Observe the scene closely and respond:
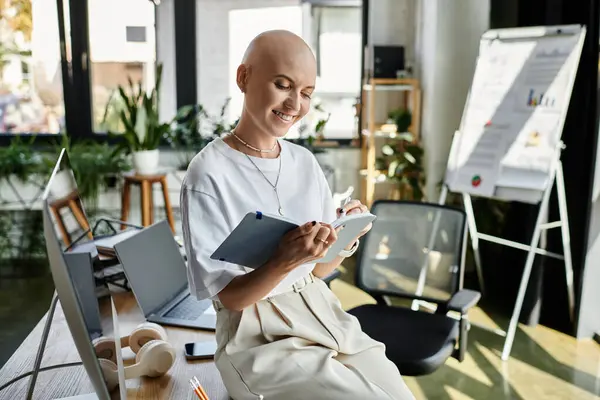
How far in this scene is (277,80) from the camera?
3.88 ft

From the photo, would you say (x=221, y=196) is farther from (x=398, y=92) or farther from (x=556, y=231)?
(x=398, y=92)

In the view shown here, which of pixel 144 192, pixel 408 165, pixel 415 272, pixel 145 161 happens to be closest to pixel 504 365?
pixel 415 272

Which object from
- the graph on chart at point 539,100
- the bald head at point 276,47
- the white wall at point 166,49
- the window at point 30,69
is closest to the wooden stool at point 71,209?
the bald head at point 276,47

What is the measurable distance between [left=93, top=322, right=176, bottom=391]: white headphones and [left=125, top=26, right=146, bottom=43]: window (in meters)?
4.11

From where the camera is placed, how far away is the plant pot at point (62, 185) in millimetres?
751

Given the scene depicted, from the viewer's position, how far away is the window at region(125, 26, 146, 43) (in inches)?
199

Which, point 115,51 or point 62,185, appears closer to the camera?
point 62,185

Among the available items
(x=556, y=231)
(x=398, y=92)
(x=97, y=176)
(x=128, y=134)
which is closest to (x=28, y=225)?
(x=97, y=176)

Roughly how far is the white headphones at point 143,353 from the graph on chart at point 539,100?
Result: 2.43 meters

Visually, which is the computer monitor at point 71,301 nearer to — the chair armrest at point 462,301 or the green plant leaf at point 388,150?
the chair armrest at point 462,301

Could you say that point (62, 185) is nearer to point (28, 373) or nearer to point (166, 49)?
point (28, 373)

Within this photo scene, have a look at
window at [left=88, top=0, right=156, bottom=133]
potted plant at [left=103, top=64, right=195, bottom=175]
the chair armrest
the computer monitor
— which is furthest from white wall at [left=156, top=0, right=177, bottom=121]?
the computer monitor

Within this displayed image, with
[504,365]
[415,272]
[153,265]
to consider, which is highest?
[153,265]

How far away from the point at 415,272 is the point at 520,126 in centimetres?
125
